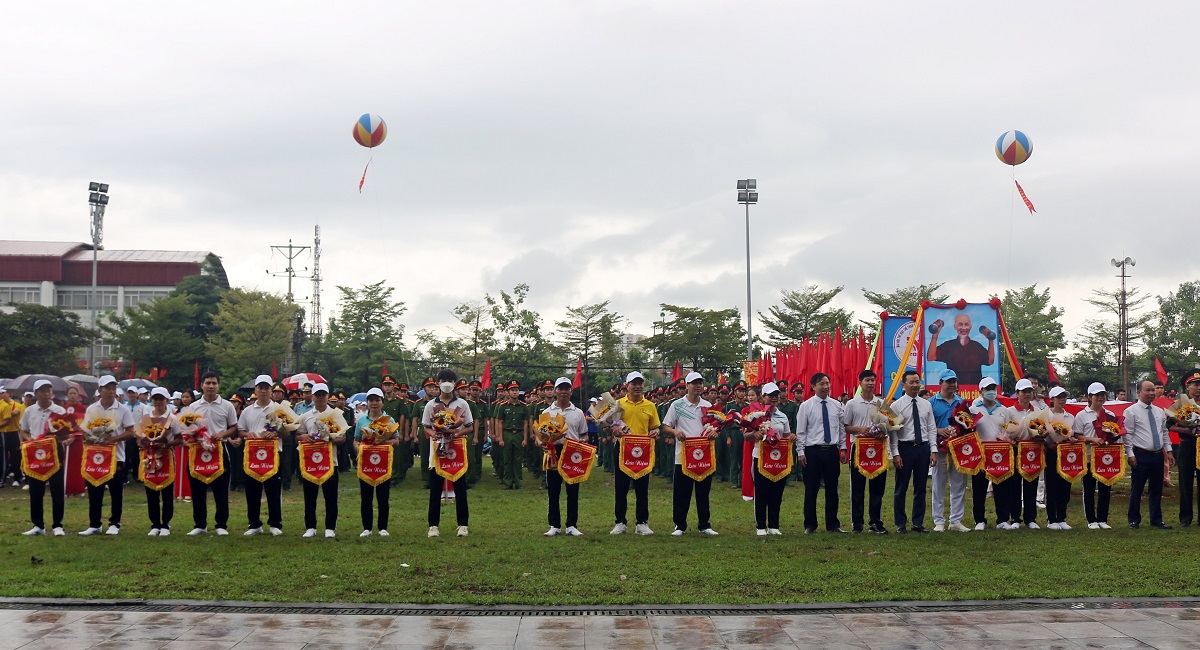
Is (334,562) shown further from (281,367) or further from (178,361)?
(281,367)

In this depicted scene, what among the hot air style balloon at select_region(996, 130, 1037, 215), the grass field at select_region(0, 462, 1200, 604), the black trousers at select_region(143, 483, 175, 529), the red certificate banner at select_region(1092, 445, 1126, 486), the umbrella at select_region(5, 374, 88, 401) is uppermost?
the hot air style balloon at select_region(996, 130, 1037, 215)

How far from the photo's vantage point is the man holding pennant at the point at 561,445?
473 inches

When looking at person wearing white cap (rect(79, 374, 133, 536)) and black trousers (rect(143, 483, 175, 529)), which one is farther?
person wearing white cap (rect(79, 374, 133, 536))

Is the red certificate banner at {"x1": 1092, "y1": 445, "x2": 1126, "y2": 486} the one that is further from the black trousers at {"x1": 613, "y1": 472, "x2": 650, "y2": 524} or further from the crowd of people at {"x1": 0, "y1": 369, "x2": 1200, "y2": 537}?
the black trousers at {"x1": 613, "y1": 472, "x2": 650, "y2": 524}

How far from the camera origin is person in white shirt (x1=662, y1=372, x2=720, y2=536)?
12109mm

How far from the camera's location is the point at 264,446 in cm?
1206

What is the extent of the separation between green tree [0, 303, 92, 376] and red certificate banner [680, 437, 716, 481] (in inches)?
1282

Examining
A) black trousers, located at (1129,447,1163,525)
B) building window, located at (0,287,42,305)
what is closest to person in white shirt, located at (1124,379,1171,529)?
black trousers, located at (1129,447,1163,525)

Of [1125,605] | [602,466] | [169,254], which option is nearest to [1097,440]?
[1125,605]

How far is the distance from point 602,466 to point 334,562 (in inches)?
707

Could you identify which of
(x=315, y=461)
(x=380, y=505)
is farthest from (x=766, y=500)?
(x=315, y=461)

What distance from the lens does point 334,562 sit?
9969 millimetres

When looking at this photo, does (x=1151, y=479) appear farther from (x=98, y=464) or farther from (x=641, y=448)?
(x=98, y=464)

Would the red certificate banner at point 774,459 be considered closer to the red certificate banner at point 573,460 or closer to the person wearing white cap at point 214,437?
the red certificate banner at point 573,460
